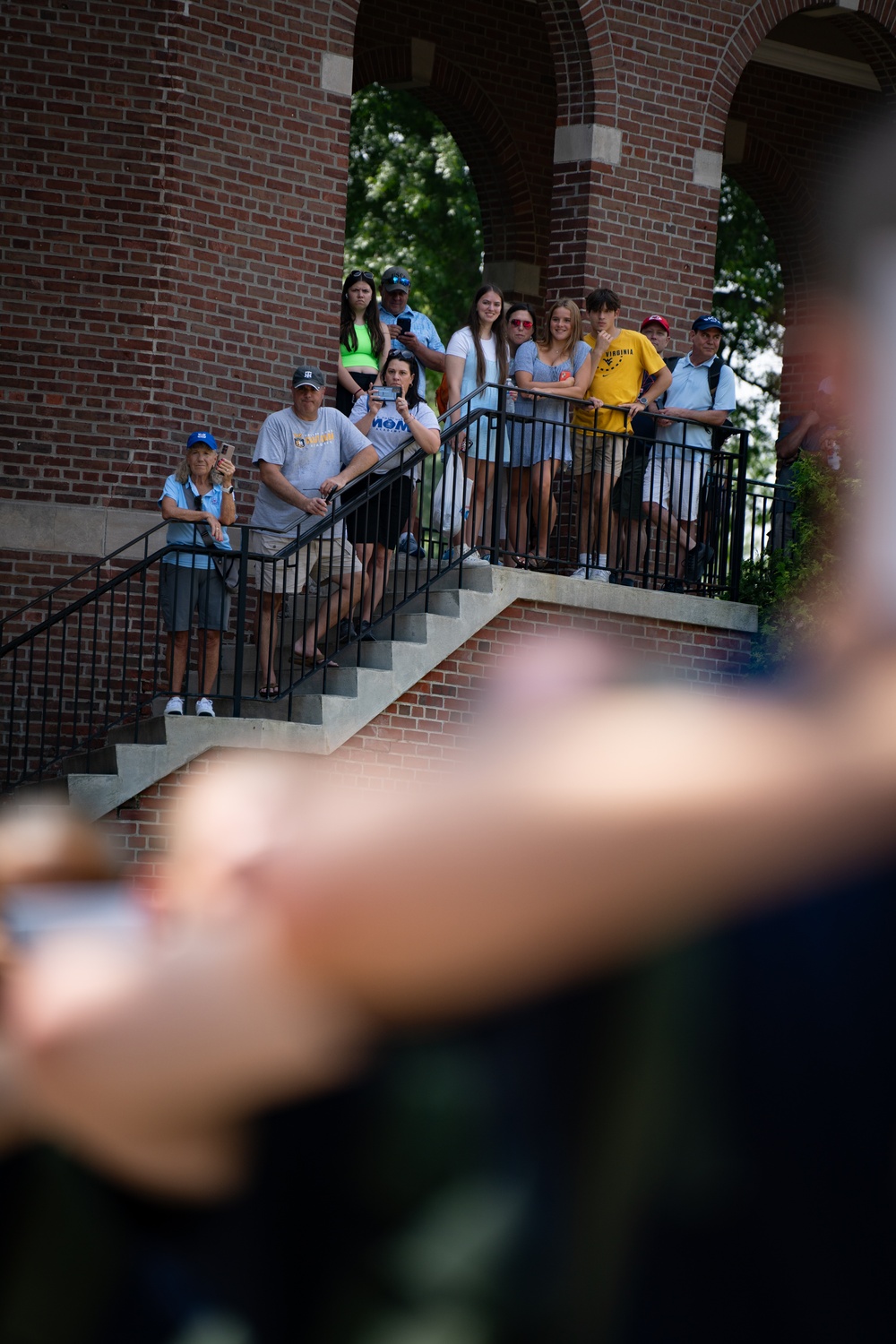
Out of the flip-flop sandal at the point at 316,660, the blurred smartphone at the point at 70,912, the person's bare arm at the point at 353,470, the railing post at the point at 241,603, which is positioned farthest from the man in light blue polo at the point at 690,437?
the blurred smartphone at the point at 70,912

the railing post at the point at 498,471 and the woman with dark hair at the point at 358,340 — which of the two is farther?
the woman with dark hair at the point at 358,340

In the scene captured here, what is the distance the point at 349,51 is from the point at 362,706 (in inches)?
213

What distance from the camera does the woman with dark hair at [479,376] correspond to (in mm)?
11625

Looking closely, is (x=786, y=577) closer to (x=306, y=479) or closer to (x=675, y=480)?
(x=675, y=480)

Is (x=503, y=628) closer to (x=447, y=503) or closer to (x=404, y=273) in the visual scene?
(x=447, y=503)

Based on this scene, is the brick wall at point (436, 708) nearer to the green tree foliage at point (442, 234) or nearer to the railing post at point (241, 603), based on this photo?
the railing post at point (241, 603)

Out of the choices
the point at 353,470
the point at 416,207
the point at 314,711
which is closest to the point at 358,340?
the point at 353,470

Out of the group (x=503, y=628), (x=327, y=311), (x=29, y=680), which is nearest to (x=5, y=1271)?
(x=29, y=680)

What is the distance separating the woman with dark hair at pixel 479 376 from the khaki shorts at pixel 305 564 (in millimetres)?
957

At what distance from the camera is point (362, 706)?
10.6 meters

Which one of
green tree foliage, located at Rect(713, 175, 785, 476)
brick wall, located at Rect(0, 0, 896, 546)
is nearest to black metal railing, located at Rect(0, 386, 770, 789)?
brick wall, located at Rect(0, 0, 896, 546)

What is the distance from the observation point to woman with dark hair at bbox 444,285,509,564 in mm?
11625

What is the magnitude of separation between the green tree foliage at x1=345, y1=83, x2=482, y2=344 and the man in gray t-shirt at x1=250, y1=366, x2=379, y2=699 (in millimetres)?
14788

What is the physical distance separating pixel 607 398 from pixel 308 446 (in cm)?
224
